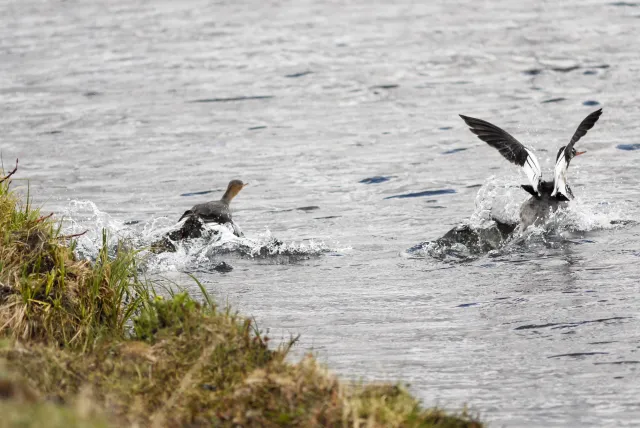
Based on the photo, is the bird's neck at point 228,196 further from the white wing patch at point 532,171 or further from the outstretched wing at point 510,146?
the white wing patch at point 532,171

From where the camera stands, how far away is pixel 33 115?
1955cm

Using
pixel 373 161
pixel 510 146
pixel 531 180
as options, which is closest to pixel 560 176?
pixel 531 180

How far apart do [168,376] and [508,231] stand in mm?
6614

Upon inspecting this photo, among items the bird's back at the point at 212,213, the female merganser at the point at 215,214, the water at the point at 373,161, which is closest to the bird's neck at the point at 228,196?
the female merganser at the point at 215,214

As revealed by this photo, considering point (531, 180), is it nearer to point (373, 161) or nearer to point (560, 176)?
point (560, 176)

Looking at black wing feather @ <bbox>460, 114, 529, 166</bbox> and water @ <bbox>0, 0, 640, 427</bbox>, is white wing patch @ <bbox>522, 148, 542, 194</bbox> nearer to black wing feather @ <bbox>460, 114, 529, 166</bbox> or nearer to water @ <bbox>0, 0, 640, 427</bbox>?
black wing feather @ <bbox>460, 114, 529, 166</bbox>

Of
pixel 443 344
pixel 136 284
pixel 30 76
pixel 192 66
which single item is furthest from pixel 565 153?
pixel 30 76

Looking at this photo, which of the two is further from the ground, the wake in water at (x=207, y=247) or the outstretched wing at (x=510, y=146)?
the outstretched wing at (x=510, y=146)

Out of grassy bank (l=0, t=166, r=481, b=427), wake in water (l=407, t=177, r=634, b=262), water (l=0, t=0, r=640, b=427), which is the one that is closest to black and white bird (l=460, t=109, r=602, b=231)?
wake in water (l=407, t=177, r=634, b=262)

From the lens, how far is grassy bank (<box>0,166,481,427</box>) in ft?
17.5

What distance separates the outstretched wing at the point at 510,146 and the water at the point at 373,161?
609mm

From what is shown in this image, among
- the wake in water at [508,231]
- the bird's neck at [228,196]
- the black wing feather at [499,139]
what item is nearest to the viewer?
the wake in water at [508,231]

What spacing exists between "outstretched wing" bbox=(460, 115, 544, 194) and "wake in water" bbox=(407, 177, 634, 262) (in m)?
0.48

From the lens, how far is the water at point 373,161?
792 centimetres
